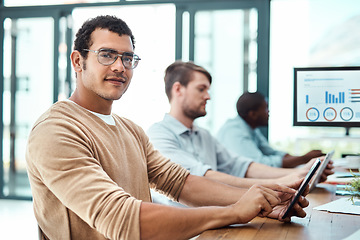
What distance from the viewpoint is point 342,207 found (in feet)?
5.32

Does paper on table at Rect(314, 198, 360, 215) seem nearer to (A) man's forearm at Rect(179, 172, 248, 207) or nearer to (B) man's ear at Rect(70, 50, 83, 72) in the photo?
(A) man's forearm at Rect(179, 172, 248, 207)

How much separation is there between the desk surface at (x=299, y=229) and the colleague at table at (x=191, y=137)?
→ 2.85 feet

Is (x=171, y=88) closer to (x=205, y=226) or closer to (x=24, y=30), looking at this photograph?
(x=205, y=226)

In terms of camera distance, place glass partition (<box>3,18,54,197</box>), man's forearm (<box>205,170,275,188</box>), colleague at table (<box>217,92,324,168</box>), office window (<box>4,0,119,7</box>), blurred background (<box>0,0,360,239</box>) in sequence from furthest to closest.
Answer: glass partition (<box>3,18,54,197</box>) → office window (<box>4,0,119,7</box>) → blurred background (<box>0,0,360,239</box>) → colleague at table (<box>217,92,324,168</box>) → man's forearm (<box>205,170,275,188</box>)

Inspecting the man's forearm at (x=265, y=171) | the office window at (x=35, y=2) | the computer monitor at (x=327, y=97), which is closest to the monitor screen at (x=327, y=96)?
the computer monitor at (x=327, y=97)

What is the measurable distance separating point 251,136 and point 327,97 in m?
1.50

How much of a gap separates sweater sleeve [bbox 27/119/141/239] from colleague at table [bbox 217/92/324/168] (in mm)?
2080

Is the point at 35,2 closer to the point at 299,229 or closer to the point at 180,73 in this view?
the point at 180,73

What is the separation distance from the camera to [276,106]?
5.00 metres

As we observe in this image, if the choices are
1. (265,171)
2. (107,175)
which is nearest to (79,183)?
(107,175)

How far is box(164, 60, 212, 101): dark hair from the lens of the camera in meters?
2.83

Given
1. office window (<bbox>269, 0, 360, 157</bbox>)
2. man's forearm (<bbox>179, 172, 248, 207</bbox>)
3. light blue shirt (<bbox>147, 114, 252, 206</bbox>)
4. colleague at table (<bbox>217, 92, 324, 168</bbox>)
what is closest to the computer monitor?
light blue shirt (<bbox>147, 114, 252, 206</bbox>)

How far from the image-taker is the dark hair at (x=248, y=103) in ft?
12.9

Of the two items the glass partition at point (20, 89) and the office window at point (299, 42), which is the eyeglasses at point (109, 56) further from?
the glass partition at point (20, 89)
